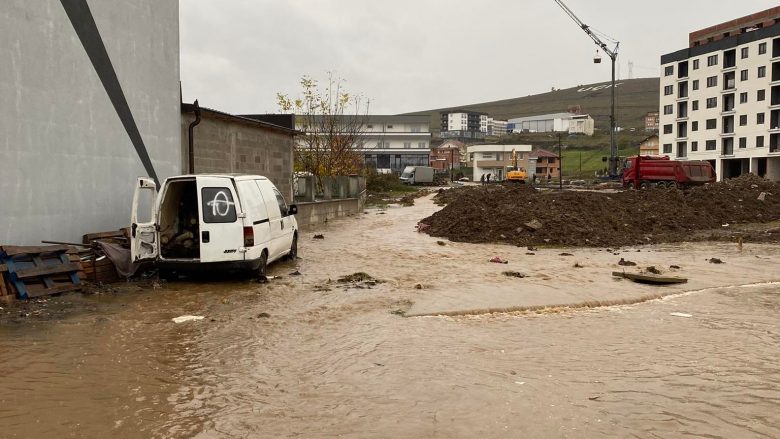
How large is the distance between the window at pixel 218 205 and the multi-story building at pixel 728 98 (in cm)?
7070

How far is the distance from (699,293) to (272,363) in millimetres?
7899

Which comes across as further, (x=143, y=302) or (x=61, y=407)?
(x=143, y=302)

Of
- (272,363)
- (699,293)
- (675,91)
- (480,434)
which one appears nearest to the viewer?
(480,434)

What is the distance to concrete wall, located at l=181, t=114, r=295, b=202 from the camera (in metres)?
16.4

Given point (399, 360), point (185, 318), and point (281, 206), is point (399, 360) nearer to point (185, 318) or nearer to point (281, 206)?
point (185, 318)

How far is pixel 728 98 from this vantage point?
74375 mm

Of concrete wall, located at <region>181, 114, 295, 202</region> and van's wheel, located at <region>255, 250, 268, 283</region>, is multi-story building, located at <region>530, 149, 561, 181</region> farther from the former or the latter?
van's wheel, located at <region>255, 250, 268, 283</region>

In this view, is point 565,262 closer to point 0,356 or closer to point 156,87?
point 156,87

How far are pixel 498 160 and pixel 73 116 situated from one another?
105 meters

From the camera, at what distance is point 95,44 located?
1141 cm

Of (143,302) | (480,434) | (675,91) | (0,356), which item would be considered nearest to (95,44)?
(143,302)

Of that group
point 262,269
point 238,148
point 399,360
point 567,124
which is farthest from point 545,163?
point 399,360

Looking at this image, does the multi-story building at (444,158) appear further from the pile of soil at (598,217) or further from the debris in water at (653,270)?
the debris in water at (653,270)

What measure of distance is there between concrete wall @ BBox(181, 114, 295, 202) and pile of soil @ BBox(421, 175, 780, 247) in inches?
233
